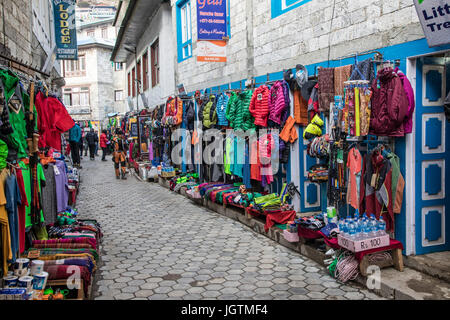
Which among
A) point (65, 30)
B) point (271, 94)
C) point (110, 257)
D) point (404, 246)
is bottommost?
point (110, 257)

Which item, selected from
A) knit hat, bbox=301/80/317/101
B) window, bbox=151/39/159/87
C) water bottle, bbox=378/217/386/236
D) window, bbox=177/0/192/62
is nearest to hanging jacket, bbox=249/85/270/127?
knit hat, bbox=301/80/317/101

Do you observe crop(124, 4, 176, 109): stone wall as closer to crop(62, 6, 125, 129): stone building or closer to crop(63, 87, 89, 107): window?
crop(62, 6, 125, 129): stone building

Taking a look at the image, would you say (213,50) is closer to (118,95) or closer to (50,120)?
(50,120)

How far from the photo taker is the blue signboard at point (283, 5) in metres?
7.62

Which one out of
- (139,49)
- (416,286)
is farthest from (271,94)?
(139,49)

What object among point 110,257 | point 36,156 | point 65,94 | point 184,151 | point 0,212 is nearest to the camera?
point 0,212

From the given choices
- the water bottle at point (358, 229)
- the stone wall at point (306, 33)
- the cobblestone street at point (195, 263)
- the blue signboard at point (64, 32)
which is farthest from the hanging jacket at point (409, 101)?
the blue signboard at point (64, 32)

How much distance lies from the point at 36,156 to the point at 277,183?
506 centimetres

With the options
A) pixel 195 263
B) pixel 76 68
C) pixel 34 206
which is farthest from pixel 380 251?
pixel 76 68

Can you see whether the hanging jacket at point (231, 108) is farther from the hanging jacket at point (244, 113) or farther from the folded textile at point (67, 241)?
the folded textile at point (67, 241)

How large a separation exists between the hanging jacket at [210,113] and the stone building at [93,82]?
3168 centimetres

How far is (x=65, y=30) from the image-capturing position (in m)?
13.0

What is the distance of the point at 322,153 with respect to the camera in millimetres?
6504

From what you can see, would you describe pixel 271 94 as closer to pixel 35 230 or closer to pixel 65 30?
pixel 35 230
